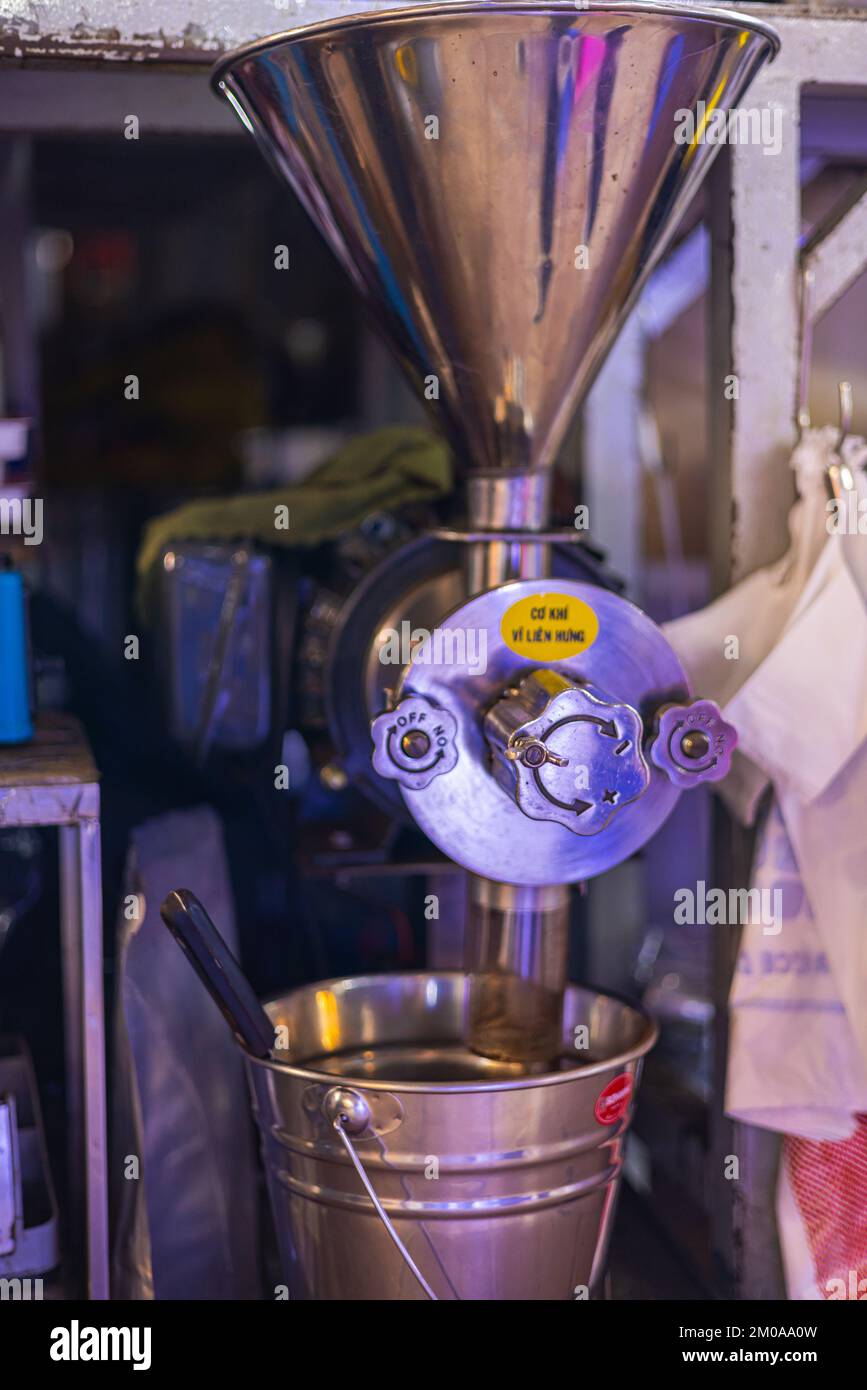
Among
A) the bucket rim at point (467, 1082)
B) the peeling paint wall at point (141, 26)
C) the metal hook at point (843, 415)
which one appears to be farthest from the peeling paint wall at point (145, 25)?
the bucket rim at point (467, 1082)

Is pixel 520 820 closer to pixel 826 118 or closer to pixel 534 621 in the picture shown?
pixel 534 621

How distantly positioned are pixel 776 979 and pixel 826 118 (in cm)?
121

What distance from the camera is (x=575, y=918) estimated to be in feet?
6.85

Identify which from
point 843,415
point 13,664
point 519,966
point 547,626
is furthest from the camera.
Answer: point 843,415

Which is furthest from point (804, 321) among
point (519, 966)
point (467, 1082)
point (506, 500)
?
point (467, 1082)

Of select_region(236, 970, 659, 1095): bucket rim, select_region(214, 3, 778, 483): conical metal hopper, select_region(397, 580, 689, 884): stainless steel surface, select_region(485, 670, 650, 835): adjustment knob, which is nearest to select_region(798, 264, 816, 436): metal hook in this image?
select_region(214, 3, 778, 483): conical metal hopper

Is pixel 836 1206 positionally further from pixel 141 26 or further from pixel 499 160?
pixel 141 26

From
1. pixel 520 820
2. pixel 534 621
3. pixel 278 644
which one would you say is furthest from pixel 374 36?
pixel 278 644

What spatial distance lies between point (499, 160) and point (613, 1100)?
37.4 inches

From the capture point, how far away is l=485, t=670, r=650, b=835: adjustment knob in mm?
1306

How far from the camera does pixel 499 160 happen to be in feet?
4.38

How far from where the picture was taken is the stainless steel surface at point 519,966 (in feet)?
4.94

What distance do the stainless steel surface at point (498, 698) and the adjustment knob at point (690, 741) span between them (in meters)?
0.04

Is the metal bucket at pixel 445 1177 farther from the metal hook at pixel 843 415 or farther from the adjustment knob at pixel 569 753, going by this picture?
the metal hook at pixel 843 415
